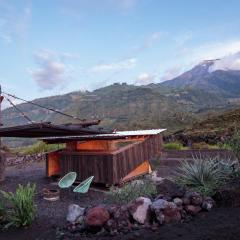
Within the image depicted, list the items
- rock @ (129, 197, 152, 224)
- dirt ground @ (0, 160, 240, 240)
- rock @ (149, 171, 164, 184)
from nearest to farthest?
1. dirt ground @ (0, 160, 240, 240)
2. rock @ (129, 197, 152, 224)
3. rock @ (149, 171, 164, 184)

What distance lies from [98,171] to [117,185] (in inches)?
27.6

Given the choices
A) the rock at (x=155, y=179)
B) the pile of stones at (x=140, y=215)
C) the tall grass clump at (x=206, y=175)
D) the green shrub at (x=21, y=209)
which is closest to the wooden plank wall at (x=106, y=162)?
the rock at (x=155, y=179)

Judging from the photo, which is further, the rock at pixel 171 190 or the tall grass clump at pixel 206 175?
the tall grass clump at pixel 206 175

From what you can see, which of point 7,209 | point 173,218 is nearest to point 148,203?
point 173,218

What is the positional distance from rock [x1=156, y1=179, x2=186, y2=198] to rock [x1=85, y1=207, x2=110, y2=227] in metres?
1.25

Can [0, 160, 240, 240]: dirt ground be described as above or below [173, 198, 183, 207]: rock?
below

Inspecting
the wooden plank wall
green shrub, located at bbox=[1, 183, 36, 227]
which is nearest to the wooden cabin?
the wooden plank wall

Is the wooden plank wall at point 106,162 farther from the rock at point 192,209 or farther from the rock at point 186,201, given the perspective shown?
the rock at point 192,209

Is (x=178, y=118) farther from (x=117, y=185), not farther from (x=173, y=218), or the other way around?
(x=173, y=218)

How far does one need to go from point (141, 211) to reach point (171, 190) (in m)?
1.14

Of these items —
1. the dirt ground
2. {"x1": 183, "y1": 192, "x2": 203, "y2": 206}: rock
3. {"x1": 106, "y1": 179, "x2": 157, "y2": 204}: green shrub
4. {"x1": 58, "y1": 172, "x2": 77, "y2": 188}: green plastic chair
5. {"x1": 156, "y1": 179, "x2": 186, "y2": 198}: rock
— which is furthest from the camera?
{"x1": 58, "y1": 172, "x2": 77, "y2": 188}: green plastic chair

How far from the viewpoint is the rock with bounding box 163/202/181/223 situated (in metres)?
7.02

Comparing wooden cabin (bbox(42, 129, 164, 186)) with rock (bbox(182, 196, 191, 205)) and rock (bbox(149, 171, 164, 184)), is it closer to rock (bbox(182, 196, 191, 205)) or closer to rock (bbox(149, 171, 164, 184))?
rock (bbox(149, 171, 164, 184))

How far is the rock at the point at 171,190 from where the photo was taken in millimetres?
7723
